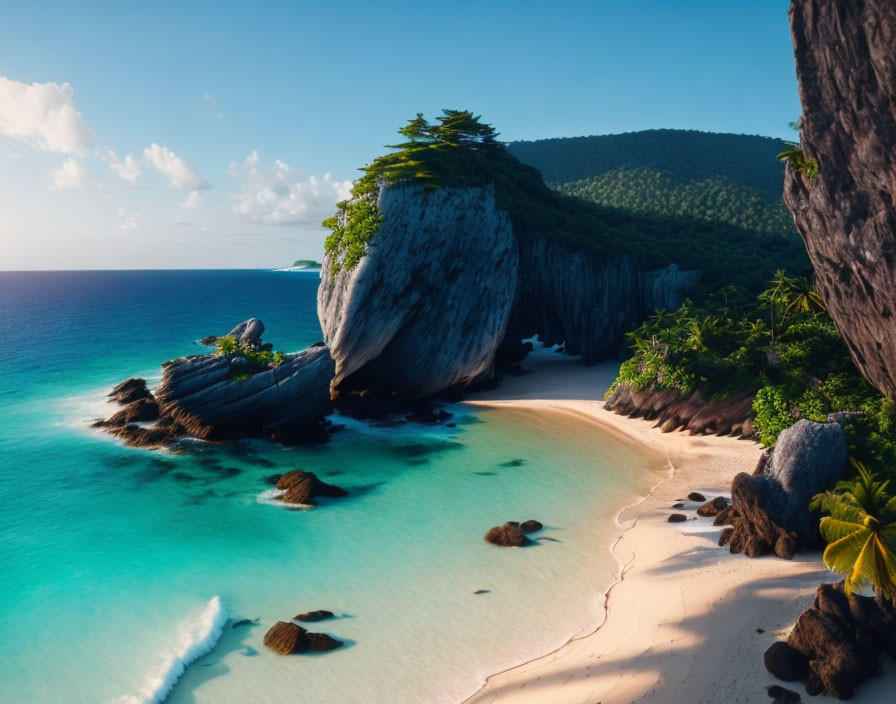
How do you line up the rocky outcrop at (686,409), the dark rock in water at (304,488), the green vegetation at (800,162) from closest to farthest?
the green vegetation at (800,162) < the dark rock in water at (304,488) < the rocky outcrop at (686,409)

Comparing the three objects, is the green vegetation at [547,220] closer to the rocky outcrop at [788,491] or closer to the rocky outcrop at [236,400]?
the rocky outcrop at [236,400]

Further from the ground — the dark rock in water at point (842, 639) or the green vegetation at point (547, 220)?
the green vegetation at point (547, 220)

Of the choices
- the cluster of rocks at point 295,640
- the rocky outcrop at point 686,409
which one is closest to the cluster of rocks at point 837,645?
the cluster of rocks at point 295,640

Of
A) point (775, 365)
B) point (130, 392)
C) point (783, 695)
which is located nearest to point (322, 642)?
point (783, 695)

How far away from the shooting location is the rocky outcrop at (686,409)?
103 ft

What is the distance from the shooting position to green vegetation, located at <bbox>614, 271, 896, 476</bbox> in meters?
26.5

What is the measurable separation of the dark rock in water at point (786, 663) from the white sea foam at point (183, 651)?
47.7 feet

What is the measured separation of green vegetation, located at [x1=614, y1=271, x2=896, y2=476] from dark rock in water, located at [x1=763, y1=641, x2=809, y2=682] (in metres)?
12.6

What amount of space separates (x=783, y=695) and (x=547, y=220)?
4331 centimetres

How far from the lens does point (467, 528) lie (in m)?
22.5

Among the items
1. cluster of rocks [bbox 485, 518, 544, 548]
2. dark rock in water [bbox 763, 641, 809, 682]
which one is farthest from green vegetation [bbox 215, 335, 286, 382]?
dark rock in water [bbox 763, 641, 809, 682]

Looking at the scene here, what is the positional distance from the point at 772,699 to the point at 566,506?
1214cm

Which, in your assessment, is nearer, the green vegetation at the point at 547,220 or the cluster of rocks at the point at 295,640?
the cluster of rocks at the point at 295,640

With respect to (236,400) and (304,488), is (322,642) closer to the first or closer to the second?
(304,488)
